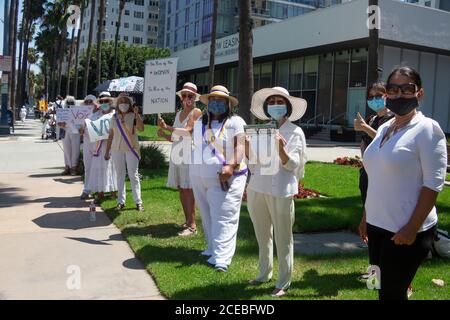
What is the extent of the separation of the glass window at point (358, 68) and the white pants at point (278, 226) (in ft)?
89.0

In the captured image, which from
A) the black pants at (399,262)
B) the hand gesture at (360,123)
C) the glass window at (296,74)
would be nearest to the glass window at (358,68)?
the glass window at (296,74)

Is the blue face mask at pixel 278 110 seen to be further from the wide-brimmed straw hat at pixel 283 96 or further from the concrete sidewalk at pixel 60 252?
the concrete sidewalk at pixel 60 252

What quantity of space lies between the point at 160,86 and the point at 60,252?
8.43 ft

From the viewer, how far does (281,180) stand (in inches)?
177

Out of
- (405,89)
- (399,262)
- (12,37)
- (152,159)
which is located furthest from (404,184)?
(12,37)

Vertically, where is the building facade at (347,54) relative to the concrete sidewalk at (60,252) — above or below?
above

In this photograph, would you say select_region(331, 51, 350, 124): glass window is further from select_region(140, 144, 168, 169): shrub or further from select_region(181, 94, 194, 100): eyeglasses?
select_region(181, 94, 194, 100): eyeglasses

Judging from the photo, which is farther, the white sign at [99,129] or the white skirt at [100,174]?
the white skirt at [100,174]

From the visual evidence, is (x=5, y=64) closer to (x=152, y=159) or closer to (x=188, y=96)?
(x=152, y=159)

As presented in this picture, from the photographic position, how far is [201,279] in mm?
5105

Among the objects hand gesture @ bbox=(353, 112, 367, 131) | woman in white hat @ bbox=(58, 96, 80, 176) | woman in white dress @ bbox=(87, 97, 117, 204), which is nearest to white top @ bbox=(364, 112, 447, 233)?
hand gesture @ bbox=(353, 112, 367, 131)

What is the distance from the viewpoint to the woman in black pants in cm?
313

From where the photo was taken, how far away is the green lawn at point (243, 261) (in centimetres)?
482
